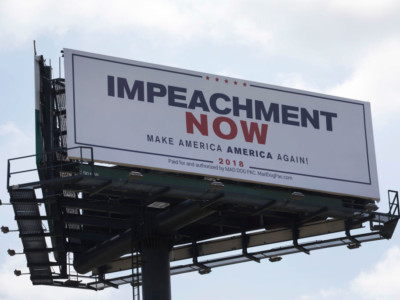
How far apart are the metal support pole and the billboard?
166 inches

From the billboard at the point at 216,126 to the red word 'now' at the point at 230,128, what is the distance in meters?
0.04

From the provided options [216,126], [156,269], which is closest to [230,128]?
[216,126]

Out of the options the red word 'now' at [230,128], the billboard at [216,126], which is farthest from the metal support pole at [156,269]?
the red word 'now' at [230,128]

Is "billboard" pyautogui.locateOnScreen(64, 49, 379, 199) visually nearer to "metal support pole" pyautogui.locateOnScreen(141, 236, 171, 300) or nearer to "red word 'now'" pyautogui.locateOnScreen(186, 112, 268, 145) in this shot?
"red word 'now'" pyautogui.locateOnScreen(186, 112, 268, 145)

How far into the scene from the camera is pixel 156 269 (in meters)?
49.2

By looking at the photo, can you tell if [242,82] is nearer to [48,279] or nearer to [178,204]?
[178,204]

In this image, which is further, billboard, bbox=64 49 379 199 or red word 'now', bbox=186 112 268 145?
red word 'now', bbox=186 112 268 145

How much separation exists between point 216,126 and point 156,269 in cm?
585

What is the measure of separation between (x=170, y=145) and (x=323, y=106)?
7598mm

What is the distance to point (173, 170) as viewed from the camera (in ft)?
152

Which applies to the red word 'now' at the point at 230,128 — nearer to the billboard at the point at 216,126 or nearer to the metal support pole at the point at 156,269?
the billboard at the point at 216,126

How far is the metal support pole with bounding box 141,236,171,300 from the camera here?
48844 mm

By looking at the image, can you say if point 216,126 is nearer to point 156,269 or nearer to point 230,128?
point 230,128

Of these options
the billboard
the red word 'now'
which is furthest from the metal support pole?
the red word 'now'
